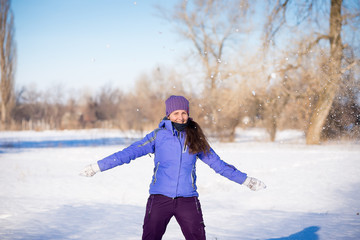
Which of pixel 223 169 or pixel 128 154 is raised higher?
pixel 128 154

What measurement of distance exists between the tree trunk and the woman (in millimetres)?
9656

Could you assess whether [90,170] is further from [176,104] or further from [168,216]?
[176,104]

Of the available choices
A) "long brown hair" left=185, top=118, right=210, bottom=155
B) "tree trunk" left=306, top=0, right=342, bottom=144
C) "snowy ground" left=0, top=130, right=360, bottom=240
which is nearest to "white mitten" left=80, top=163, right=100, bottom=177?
"long brown hair" left=185, top=118, right=210, bottom=155

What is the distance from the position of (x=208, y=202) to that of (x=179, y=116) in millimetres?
4164

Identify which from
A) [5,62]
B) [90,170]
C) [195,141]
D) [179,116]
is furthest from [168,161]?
[5,62]

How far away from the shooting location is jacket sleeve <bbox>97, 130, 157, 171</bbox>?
2564mm

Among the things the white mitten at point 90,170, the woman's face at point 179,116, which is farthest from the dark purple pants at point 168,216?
the woman's face at point 179,116

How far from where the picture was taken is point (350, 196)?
682 centimetres

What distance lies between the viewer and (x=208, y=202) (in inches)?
259

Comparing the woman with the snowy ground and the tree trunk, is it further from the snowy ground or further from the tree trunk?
the tree trunk

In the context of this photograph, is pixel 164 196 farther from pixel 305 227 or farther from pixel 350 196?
pixel 350 196

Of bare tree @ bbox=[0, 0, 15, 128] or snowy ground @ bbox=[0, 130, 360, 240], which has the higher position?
bare tree @ bbox=[0, 0, 15, 128]

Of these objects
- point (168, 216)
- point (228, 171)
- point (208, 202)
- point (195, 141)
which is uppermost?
point (195, 141)

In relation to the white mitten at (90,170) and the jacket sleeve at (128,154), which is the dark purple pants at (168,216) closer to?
the jacket sleeve at (128,154)
